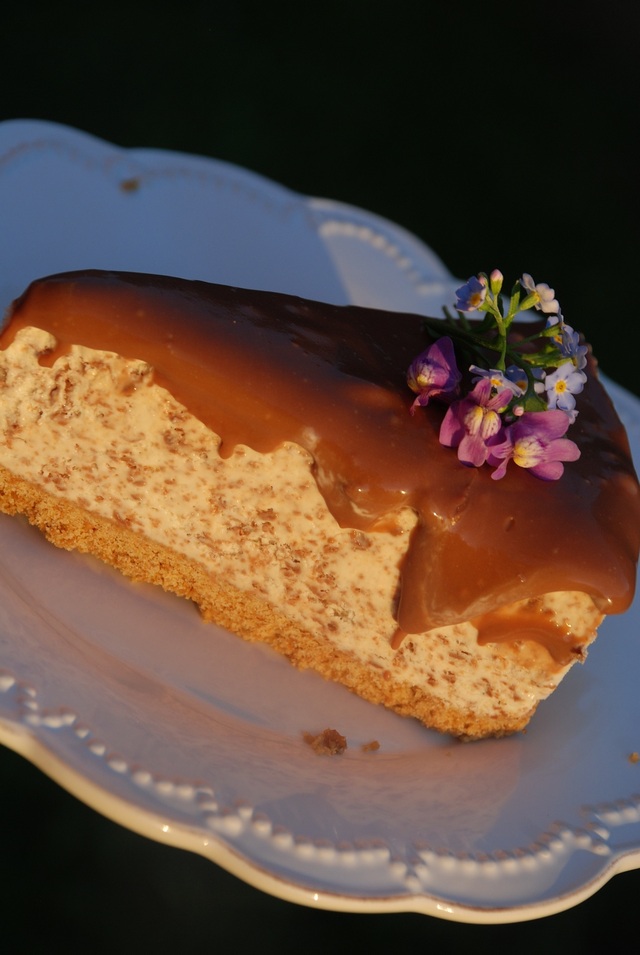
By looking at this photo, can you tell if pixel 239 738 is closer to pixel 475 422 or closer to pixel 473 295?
pixel 475 422

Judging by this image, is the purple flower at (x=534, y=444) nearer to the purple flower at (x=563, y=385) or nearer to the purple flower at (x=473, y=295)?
the purple flower at (x=563, y=385)

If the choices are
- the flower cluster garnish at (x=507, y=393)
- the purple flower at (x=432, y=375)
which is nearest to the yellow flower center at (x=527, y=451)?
the flower cluster garnish at (x=507, y=393)

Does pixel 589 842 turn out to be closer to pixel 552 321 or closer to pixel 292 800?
pixel 292 800

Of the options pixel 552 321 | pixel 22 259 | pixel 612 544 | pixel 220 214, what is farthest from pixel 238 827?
pixel 220 214

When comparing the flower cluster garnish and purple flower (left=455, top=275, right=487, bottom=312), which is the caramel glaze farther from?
purple flower (left=455, top=275, right=487, bottom=312)

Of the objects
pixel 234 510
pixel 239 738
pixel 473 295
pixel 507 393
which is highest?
pixel 473 295

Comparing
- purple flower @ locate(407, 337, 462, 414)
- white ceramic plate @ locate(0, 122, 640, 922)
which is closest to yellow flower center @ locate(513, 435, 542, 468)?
purple flower @ locate(407, 337, 462, 414)

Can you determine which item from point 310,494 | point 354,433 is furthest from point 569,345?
point 310,494
